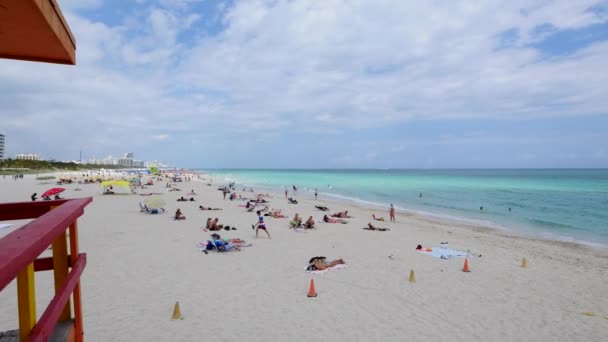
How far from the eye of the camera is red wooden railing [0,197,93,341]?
1151mm

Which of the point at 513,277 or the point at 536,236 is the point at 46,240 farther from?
the point at 536,236

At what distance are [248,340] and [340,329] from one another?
1.81 metres

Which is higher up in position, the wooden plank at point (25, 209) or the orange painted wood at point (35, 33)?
the orange painted wood at point (35, 33)

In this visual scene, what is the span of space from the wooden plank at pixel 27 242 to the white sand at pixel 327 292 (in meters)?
4.53

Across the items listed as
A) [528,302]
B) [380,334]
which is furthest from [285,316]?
[528,302]

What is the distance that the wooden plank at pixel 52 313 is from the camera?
1455mm

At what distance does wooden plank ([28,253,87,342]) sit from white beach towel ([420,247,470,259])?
12.9 m

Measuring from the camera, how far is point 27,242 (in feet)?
4.21

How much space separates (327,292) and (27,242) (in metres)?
8.40

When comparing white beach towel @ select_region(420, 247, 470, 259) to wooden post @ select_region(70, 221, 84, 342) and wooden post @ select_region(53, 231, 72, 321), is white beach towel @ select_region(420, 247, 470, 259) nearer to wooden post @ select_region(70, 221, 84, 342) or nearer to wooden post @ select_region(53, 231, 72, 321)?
wooden post @ select_region(70, 221, 84, 342)

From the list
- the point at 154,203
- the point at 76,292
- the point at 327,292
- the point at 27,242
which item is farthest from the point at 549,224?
the point at 27,242

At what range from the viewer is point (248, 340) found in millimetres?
6570

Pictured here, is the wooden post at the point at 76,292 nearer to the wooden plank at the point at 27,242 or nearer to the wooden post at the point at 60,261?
the wooden post at the point at 60,261

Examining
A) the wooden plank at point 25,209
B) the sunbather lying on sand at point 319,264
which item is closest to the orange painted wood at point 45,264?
the wooden plank at point 25,209
